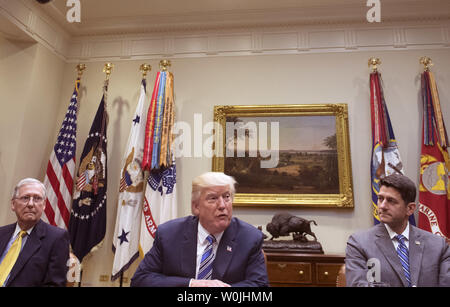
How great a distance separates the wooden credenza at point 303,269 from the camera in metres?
3.33

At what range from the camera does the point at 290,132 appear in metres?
4.45

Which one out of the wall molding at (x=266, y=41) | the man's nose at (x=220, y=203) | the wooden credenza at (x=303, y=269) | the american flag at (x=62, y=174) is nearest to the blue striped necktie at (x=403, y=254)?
Result: the man's nose at (x=220, y=203)

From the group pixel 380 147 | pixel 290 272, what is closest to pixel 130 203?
pixel 290 272

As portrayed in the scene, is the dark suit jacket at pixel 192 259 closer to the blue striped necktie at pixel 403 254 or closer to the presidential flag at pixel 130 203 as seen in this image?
the blue striped necktie at pixel 403 254

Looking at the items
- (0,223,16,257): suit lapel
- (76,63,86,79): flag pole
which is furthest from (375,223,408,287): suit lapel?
(76,63,86,79): flag pole

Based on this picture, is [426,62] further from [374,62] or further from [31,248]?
[31,248]

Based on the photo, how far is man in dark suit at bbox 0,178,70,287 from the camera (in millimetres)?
2072

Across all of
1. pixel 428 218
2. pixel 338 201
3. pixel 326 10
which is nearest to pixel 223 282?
pixel 338 201

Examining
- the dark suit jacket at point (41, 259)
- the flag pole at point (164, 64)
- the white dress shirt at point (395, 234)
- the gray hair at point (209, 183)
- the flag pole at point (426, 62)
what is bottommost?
the dark suit jacket at point (41, 259)

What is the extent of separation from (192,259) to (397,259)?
4.28ft

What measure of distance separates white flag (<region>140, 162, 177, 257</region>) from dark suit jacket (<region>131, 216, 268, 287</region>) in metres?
2.17

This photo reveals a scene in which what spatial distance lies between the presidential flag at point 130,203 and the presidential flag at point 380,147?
3.26 metres

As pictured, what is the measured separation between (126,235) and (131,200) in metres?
0.48

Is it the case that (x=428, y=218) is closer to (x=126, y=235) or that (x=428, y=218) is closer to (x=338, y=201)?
(x=338, y=201)
